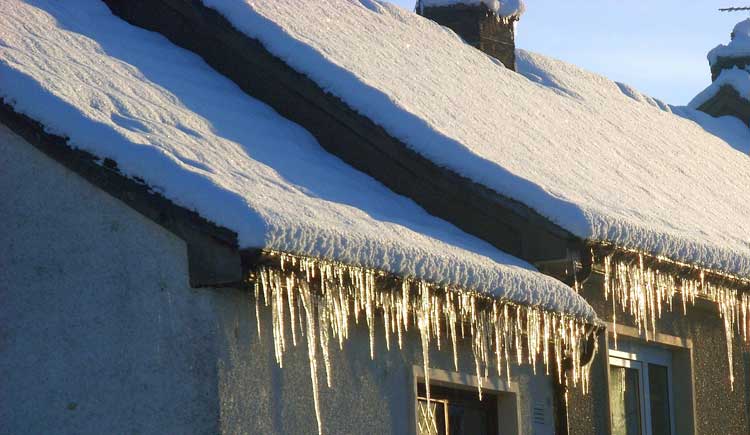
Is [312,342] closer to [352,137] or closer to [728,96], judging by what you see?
[352,137]

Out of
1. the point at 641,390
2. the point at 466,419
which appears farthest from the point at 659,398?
the point at 466,419

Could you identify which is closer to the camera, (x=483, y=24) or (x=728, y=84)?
(x=483, y=24)

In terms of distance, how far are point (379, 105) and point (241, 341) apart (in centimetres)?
270

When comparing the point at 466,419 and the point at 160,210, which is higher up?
the point at 160,210

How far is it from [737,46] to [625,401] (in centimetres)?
790

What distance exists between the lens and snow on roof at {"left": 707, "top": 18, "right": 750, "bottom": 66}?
17516 mm

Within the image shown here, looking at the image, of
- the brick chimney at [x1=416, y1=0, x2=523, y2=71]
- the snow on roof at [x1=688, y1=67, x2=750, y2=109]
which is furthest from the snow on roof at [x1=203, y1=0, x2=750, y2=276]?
the snow on roof at [x1=688, y1=67, x2=750, y2=109]

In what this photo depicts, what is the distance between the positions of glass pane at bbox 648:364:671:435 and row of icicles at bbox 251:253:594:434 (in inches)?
64.8

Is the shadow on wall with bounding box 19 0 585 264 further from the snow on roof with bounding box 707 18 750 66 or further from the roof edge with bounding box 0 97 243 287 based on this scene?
the snow on roof with bounding box 707 18 750 66

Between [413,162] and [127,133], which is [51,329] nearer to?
[127,133]

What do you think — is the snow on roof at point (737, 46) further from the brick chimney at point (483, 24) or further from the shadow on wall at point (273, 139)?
the shadow on wall at point (273, 139)

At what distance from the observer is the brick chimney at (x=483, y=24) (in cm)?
1395

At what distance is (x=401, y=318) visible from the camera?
27.3 ft

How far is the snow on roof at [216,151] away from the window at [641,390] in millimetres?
1775
